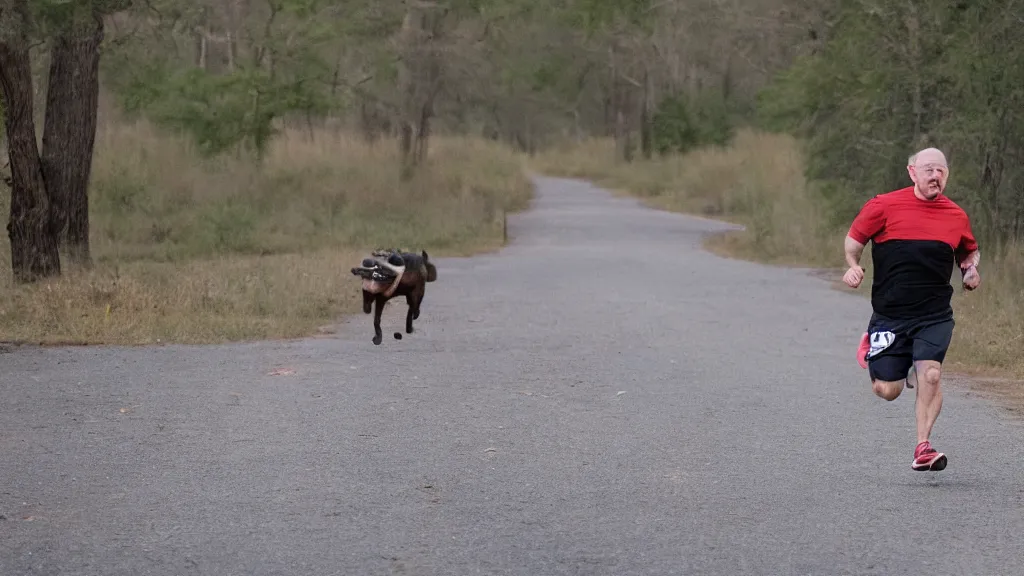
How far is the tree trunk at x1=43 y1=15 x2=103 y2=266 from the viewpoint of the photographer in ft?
61.6

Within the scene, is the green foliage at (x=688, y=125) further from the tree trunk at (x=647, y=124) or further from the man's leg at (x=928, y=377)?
the man's leg at (x=928, y=377)

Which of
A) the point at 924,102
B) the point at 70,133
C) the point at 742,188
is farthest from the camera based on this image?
the point at 742,188

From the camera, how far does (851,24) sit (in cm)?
2444

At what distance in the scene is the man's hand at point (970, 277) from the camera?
25.6 ft

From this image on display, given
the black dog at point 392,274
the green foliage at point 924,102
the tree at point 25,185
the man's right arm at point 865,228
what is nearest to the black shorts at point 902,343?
the man's right arm at point 865,228

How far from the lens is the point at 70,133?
62.0 ft

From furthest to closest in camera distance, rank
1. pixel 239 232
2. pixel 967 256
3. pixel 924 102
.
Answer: pixel 239 232 → pixel 924 102 → pixel 967 256

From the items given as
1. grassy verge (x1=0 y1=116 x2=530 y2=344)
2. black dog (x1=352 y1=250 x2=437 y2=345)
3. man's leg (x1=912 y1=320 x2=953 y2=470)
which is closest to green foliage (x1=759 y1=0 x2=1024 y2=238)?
grassy verge (x1=0 y1=116 x2=530 y2=344)

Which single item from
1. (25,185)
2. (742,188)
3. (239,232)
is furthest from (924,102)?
(742,188)

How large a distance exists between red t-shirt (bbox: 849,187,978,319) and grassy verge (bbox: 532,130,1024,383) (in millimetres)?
3692

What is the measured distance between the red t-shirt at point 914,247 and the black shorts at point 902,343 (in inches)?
2.0

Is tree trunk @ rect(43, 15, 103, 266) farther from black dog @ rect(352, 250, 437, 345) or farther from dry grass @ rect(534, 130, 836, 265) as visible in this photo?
dry grass @ rect(534, 130, 836, 265)

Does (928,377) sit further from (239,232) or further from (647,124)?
(647,124)

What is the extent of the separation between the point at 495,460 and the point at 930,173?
2.79 metres
